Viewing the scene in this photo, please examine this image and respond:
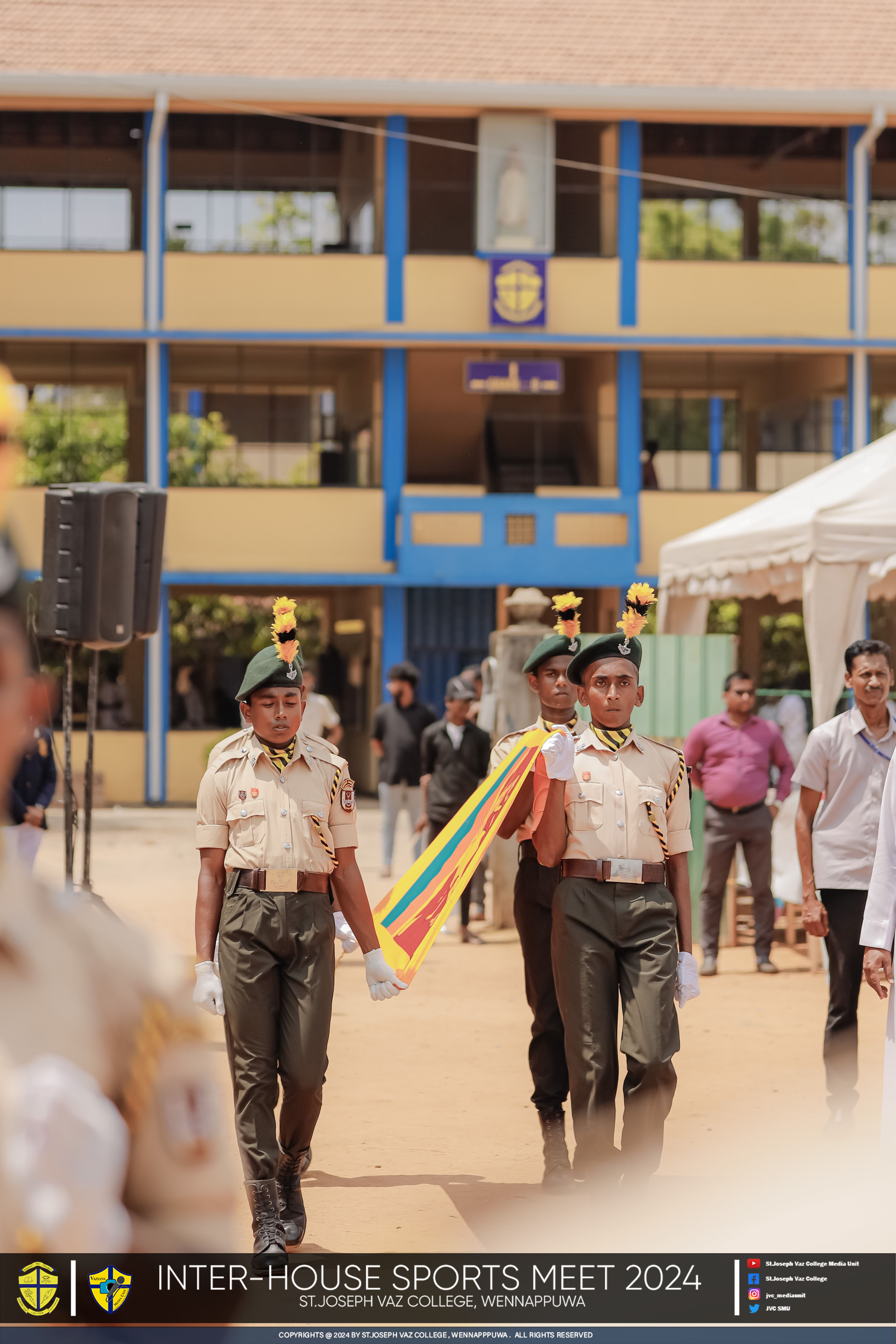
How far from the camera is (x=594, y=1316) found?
357 centimetres

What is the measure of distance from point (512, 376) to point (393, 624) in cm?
420

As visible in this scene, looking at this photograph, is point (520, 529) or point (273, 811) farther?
point (520, 529)

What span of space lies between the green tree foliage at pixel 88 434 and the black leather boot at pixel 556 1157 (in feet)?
66.6

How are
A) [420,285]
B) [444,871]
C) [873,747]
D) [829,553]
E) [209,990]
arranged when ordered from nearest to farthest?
[209,990], [444,871], [873,747], [829,553], [420,285]

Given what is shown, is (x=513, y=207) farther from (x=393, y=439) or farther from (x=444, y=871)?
(x=444, y=871)

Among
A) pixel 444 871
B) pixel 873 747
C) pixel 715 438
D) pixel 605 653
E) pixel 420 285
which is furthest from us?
pixel 715 438

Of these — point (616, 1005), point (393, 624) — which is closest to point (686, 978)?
point (616, 1005)

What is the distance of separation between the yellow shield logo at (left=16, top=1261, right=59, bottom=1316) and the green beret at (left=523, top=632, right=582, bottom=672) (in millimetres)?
5228

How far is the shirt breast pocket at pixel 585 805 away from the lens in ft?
17.8

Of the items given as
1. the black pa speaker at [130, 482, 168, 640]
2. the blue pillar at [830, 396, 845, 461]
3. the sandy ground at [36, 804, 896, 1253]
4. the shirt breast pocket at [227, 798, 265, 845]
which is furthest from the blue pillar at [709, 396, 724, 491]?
the shirt breast pocket at [227, 798, 265, 845]

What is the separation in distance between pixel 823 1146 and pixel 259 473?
2047 cm

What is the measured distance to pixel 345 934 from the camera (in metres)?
5.92

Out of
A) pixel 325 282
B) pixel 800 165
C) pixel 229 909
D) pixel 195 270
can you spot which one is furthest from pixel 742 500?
pixel 229 909

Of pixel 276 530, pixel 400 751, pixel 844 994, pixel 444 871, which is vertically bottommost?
pixel 844 994
